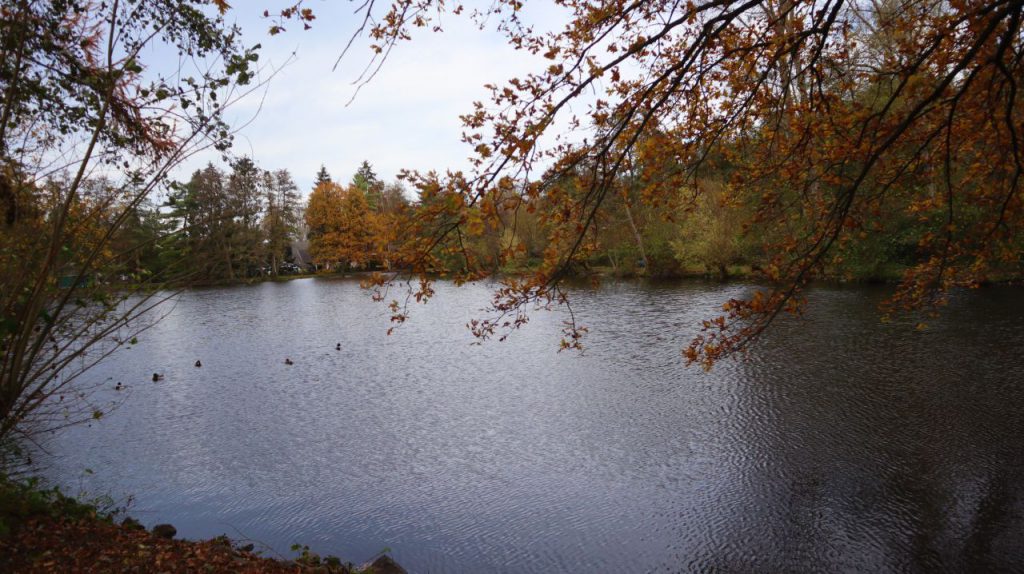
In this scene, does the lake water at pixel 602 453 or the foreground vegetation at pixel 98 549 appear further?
the lake water at pixel 602 453

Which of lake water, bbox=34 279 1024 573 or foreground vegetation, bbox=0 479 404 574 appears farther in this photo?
lake water, bbox=34 279 1024 573

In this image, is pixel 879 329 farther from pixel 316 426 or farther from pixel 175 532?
pixel 175 532

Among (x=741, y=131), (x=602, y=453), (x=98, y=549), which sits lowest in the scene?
(x=602, y=453)

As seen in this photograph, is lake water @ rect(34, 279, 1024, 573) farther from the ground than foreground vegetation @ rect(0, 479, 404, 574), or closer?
closer

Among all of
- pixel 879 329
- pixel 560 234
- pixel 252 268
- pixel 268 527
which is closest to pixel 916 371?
pixel 879 329

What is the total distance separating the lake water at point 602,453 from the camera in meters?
5.71

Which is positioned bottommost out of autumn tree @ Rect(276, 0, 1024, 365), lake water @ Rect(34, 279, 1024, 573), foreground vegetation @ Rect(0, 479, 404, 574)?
lake water @ Rect(34, 279, 1024, 573)

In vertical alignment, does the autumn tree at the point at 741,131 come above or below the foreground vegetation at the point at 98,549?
above

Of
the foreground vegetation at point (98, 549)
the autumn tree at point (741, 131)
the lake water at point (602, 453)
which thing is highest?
the autumn tree at point (741, 131)

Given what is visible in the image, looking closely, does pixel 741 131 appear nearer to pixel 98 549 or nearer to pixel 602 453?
pixel 602 453

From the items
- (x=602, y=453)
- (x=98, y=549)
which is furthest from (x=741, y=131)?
(x=98, y=549)

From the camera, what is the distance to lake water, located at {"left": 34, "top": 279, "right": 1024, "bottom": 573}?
5.71m

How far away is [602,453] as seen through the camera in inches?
315

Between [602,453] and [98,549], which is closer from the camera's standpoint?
[98,549]
